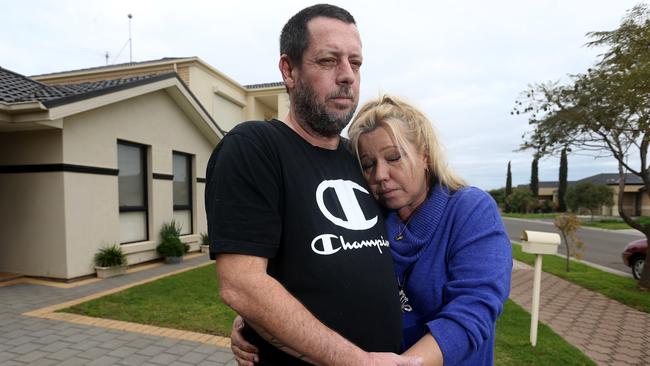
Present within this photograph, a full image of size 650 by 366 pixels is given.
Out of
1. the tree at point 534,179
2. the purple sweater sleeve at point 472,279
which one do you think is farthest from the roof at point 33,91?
the tree at point 534,179

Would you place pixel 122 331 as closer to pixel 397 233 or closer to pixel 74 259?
pixel 74 259

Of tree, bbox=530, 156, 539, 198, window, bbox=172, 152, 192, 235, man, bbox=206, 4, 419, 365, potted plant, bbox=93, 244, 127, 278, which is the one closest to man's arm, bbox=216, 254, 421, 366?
man, bbox=206, 4, 419, 365

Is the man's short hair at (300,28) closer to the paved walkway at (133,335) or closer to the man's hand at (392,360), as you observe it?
the man's hand at (392,360)

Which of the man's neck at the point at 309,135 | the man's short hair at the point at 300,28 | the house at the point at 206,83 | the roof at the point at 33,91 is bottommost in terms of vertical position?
the man's neck at the point at 309,135

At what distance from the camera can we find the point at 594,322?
5742 millimetres

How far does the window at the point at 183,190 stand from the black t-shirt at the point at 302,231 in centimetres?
977

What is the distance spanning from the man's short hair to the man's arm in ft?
2.64

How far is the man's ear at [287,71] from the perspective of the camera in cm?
145

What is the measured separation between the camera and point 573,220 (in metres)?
9.55

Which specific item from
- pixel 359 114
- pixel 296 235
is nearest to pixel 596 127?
pixel 359 114

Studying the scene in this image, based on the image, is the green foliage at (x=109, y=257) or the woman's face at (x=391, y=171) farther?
the green foliage at (x=109, y=257)

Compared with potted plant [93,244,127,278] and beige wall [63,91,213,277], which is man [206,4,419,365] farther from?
potted plant [93,244,127,278]

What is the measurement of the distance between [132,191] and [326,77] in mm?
8585

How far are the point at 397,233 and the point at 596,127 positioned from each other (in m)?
8.42
